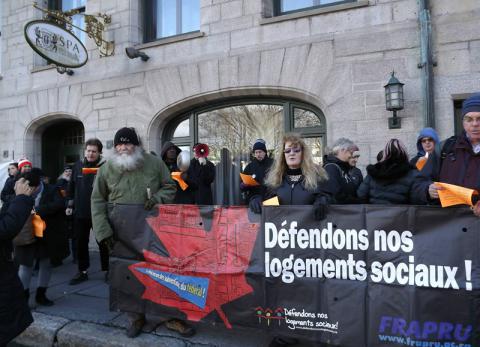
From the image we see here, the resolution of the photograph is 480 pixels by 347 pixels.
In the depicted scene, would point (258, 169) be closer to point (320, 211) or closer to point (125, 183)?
point (125, 183)

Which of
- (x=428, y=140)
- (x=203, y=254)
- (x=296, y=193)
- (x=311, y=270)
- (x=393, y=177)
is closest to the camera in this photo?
(x=311, y=270)

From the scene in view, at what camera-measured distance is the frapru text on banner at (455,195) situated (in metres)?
2.45

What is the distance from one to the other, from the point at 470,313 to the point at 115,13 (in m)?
7.99

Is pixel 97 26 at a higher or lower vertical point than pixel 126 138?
higher

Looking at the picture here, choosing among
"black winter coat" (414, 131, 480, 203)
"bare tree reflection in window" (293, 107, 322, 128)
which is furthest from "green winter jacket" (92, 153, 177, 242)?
"bare tree reflection in window" (293, 107, 322, 128)

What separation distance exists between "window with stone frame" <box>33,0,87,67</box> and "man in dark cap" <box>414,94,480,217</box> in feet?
26.9

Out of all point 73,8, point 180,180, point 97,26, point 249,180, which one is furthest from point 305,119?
point 73,8

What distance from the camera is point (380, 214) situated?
8.87ft

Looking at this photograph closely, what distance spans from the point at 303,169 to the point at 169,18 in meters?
5.95

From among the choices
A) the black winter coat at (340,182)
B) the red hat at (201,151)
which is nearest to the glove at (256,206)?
the black winter coat at (340,182)

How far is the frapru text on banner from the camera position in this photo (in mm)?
2453

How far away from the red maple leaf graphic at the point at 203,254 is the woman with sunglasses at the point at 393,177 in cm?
109

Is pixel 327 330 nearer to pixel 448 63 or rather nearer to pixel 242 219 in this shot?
pixel 242 219

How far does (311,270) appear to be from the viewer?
9.43ft
